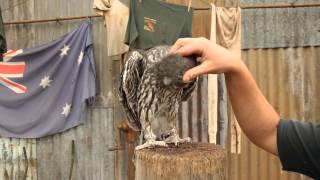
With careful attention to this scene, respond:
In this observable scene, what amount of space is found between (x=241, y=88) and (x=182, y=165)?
0.87 meters

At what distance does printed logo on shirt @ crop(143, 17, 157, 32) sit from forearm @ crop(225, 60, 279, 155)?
3073 millimetres

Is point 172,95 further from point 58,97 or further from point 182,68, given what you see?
point 58,97

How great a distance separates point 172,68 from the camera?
7.75 ft

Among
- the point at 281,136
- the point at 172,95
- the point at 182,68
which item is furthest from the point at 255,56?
the point at 281,136

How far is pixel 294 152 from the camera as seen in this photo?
54.7 inches

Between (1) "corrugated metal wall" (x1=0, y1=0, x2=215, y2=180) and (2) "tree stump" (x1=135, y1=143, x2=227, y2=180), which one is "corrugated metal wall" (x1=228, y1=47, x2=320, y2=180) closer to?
(1) "corrugated metal wall" (x1=0, y1=0, x2=215, y2=180)

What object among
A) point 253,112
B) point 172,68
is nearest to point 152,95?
point 172,68

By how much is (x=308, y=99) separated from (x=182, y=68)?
3287mm

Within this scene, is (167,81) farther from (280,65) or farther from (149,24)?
(280,65)

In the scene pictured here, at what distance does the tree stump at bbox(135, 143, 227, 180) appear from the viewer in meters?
2.20

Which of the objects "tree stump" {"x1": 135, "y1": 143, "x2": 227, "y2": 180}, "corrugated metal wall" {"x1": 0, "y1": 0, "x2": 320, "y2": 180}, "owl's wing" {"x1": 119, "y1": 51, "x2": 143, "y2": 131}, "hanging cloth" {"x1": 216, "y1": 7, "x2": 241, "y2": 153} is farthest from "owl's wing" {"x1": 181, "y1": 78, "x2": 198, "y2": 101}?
"corrugated metal wall" {"x1": 0, "y1": 0, "x2": 320, "y2": 180}

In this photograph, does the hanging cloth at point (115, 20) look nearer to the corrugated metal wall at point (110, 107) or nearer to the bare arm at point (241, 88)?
the corrugated metal wall at point (110, 107)

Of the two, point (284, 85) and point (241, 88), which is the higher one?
point (284, 85)

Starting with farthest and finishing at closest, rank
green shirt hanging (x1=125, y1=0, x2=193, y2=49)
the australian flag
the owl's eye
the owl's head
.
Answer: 1. the australian flag
2. green shirt hanging (x1=125, y1=0, x2=193, y2=49)
3. the owl's eye
4. the owl's head
